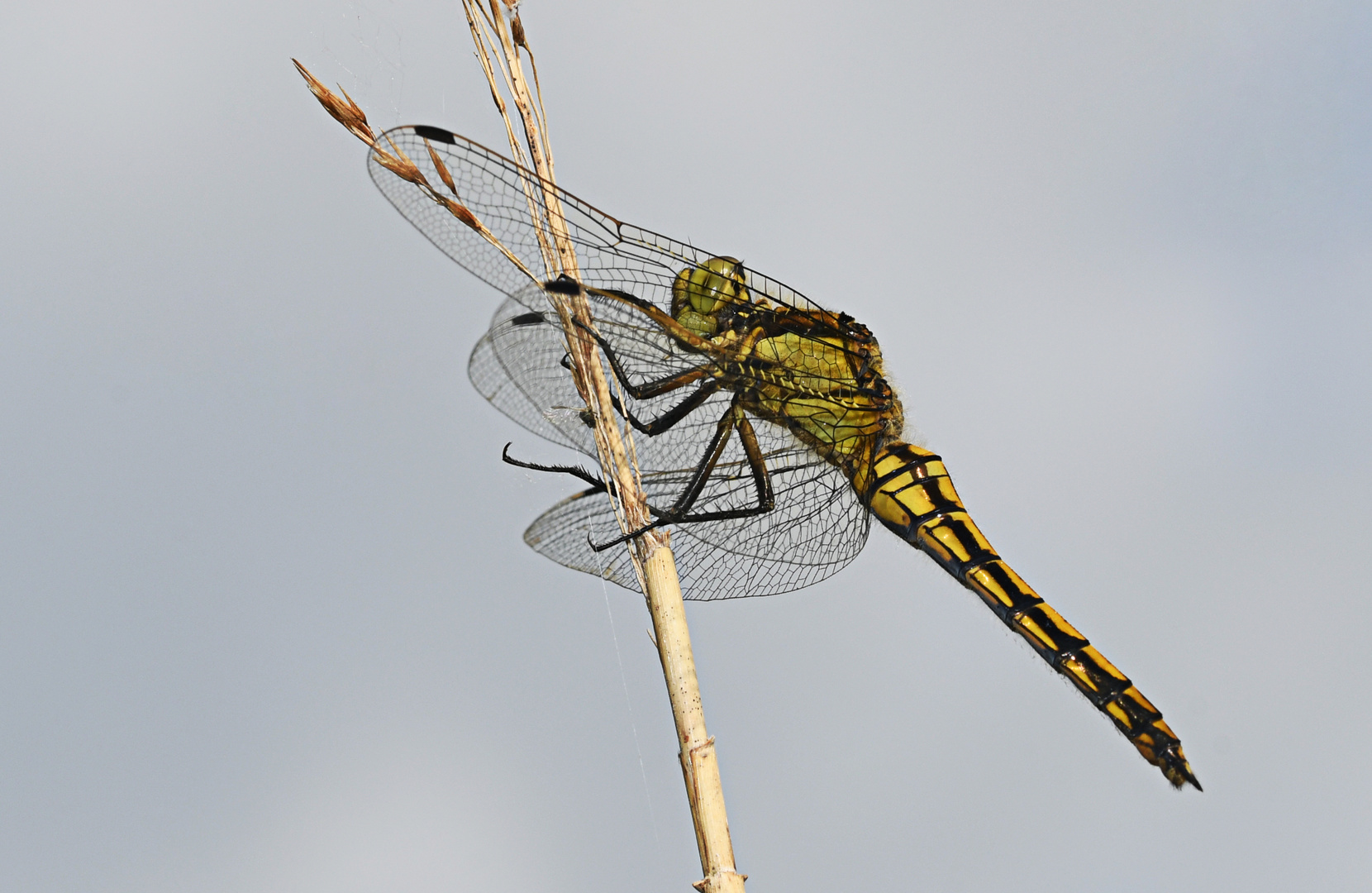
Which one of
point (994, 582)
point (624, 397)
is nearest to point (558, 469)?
point (624, 397)

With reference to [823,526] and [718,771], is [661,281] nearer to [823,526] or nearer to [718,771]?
[823,526]

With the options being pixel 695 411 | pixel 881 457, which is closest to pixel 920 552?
pixel 881 457

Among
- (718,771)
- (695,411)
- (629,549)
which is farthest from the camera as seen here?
(695,411)

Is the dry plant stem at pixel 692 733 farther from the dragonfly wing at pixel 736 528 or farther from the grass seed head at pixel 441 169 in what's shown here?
the grass seed head at pixel 441 169

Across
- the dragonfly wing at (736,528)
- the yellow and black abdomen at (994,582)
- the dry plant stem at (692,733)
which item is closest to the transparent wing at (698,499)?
the dragonfly wing at (736,528)

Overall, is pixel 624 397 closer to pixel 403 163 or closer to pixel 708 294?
pixel 708 294

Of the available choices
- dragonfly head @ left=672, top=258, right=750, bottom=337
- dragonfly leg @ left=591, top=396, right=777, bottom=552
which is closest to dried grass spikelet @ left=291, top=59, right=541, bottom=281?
dragonfly head @ left=672, top=258, right=750, bottom=337

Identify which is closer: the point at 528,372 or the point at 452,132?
the point at 452,132
